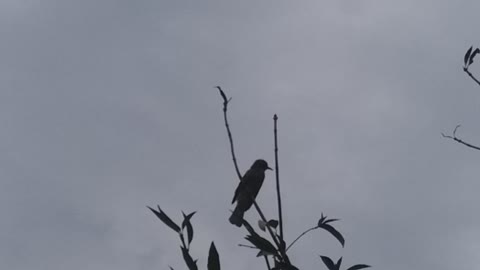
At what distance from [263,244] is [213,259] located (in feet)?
0.69

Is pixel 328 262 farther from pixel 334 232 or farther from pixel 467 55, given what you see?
pixel 467 55

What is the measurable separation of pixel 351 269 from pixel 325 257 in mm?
118

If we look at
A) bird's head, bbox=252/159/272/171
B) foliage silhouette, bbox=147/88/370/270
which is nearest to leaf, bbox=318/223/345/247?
foliage silhouette, bbox=147/88/370/270

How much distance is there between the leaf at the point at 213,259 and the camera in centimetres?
229

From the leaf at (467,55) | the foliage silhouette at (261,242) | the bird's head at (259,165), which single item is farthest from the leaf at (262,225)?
the bird's head at (259,165)

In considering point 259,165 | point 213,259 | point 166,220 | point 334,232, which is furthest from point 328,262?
point 259,165

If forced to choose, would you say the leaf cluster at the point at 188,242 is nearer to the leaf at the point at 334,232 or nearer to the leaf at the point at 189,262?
the leaf at the point at 189,262

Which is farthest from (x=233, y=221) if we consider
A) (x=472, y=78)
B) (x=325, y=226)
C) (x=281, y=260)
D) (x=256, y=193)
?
(x=256, y=193)

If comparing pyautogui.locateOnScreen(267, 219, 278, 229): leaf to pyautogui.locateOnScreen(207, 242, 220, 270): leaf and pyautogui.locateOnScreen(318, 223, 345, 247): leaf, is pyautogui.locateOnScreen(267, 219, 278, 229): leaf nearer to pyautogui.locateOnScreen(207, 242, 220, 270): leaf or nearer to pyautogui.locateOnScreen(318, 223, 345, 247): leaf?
pyautogui.locateOnScreen(318, 223, 345, 247): leaf

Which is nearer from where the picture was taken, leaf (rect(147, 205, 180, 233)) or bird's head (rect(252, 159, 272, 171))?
leaf (rect(147, 205, 180, 233))

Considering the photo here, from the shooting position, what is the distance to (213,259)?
2291 millimetres

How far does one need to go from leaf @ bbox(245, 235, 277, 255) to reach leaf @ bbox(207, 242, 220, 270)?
0.18 metres

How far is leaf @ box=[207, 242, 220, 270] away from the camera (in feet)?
7.50

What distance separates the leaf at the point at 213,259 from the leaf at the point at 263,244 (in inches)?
7.2
